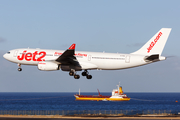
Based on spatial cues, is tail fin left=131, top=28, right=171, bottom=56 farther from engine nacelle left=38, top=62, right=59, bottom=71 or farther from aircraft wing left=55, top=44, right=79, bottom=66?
engine nacelle left=38, top=62, right=59, bottom=71

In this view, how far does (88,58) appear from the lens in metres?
53.3

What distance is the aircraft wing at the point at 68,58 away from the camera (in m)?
49.9

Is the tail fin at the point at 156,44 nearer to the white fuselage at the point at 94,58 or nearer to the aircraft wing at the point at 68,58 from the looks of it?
the white fuselage at the point at 94,58

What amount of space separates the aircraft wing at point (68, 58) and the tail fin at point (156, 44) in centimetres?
1391

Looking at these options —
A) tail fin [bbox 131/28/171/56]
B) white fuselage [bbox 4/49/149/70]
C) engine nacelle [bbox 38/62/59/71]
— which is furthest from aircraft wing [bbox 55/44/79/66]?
tail fin [bbox 131/28/171/56]

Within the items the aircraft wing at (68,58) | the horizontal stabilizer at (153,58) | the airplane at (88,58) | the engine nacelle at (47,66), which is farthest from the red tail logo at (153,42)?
the engine nacelle at (47,66)

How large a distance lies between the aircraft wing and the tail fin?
13.9 m

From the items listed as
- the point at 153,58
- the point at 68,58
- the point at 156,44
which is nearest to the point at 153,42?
the point at 156,44

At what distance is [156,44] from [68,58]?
60.4ft

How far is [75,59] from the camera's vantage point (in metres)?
→ 53.3

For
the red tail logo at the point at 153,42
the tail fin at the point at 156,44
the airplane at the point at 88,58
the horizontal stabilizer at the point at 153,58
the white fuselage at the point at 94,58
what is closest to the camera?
the horizontal stabilizer at the point at 153,58

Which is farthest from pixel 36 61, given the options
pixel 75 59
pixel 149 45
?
pixel 149 45

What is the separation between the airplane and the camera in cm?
5194

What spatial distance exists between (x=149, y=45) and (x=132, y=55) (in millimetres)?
4743
